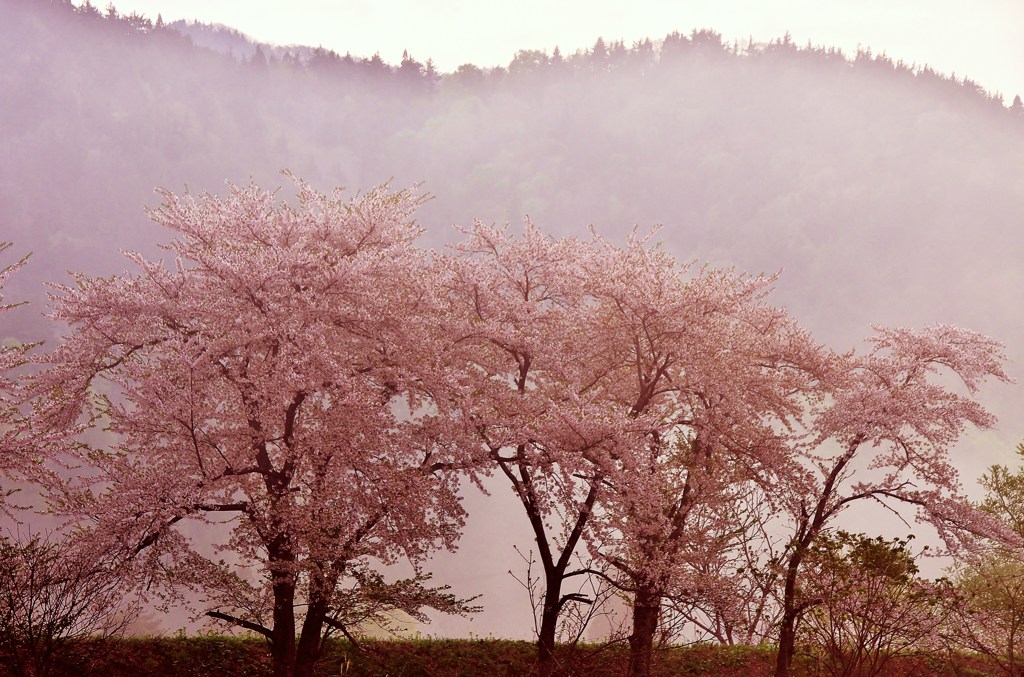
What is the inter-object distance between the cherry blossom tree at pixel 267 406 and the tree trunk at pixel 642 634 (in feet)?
12.3

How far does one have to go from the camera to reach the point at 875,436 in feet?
52.5

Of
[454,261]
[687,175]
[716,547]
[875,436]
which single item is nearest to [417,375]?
[454,261]

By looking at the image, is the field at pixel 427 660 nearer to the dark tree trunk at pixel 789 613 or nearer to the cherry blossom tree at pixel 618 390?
the dark tree trunk at pixel 789 613

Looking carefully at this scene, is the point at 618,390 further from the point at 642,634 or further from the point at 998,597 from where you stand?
the point at 998,597

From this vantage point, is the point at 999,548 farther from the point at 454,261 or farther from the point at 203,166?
the point at 203,166

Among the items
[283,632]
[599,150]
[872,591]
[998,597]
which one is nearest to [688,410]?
[872,591]

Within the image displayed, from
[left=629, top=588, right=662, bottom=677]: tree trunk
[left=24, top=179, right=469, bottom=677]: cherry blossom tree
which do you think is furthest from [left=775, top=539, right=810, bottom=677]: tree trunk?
[left=24, top=179, right=469, bottom=677]: cherry blossom tree

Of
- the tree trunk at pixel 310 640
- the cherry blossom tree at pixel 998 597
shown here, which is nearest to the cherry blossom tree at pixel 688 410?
the cherry blossom tree at pixel 998 597

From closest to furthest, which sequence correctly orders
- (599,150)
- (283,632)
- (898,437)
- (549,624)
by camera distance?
(283,632)
(549,624)
(898,437)
(599,150)

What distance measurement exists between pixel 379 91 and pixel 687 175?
4545 centimetres

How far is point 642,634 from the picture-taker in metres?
15.8

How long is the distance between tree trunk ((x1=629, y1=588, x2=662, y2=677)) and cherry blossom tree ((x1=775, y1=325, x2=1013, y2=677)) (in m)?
2.58

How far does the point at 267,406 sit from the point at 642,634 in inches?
347

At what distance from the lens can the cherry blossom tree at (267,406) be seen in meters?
12.1
